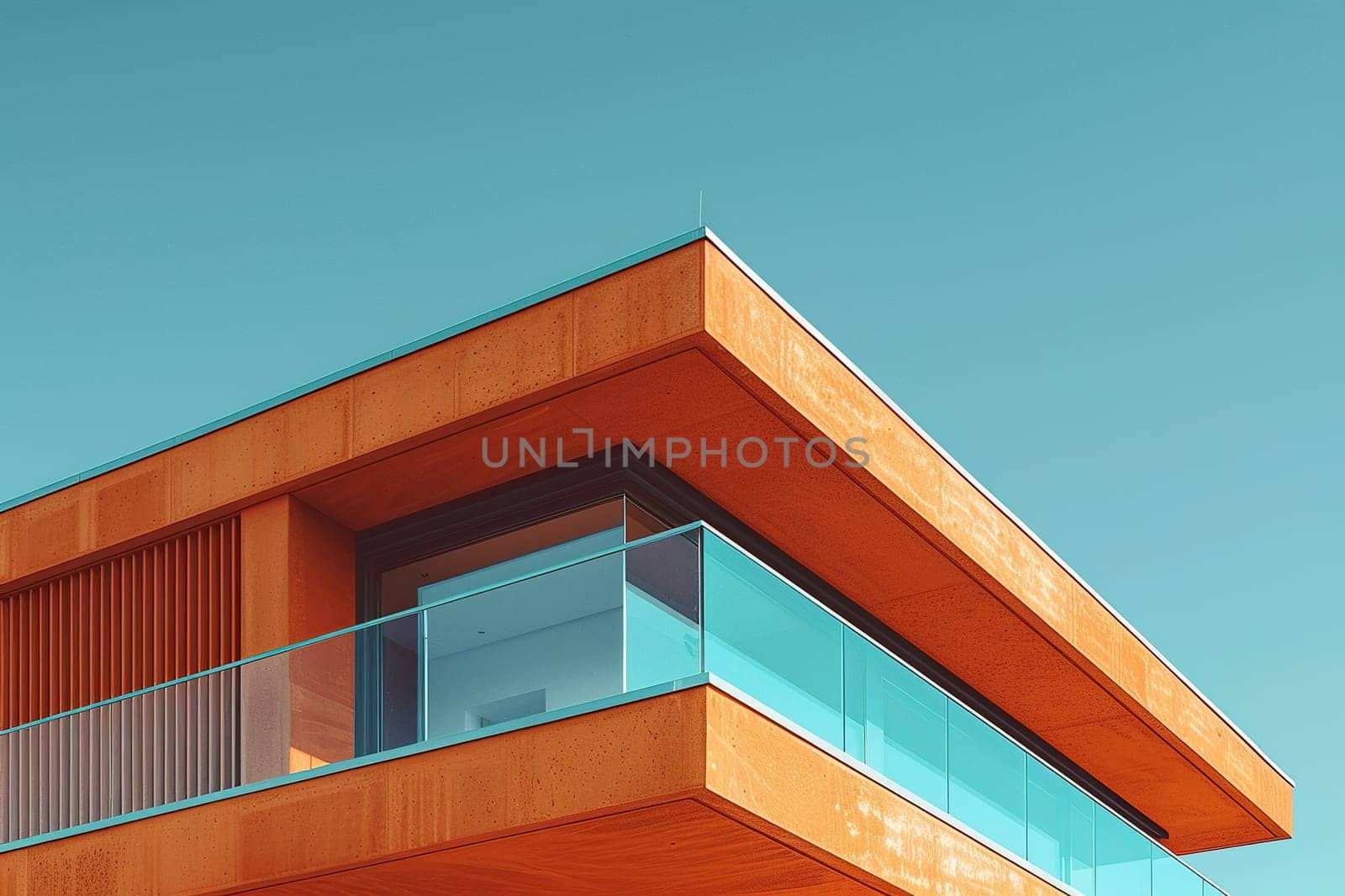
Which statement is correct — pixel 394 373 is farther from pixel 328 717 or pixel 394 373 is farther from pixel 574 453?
pixel 328 717

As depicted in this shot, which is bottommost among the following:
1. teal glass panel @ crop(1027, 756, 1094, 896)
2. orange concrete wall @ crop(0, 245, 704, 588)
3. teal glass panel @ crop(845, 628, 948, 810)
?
teal glass panel @ crop(1027, 756, 1094, 896)

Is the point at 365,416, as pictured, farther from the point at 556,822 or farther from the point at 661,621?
the point at 556,822

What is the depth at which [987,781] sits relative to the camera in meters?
12.8

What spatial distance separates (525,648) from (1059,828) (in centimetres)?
552

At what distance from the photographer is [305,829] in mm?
10812

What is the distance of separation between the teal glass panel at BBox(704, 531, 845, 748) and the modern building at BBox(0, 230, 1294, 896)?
0.09 feet

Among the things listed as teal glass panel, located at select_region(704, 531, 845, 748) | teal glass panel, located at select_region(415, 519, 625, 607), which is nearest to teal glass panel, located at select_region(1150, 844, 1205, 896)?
teal glass panel, located at select_region(704, 531, 845, 748)

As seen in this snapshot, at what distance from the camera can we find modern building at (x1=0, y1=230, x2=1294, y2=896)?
1002cm

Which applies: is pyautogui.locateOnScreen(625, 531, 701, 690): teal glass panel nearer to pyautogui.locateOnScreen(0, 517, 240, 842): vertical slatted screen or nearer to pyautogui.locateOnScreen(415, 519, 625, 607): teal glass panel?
pyautogui.locateOnScreen(415, 519, 625, 607): teal glass panel

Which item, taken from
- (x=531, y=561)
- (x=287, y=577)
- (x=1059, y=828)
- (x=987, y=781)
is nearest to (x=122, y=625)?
(x=287, y=577)

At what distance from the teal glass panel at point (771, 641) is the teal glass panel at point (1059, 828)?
3.10 metres

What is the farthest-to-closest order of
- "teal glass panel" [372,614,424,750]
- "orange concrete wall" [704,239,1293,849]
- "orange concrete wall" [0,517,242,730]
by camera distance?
"orange concrete wall" [0,517,242,730]
"orange concrete wall" [704,239,1293,849]
"teal glass panel" [372,614,424,750]

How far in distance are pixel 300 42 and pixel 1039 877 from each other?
17.1 meters

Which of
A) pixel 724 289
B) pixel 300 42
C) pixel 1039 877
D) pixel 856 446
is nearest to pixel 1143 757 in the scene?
pixel 1039 877
